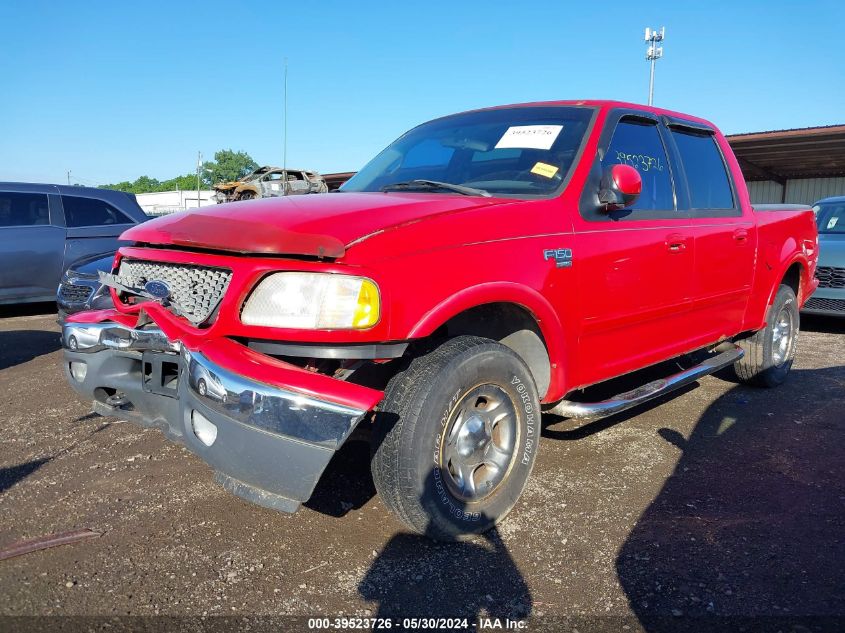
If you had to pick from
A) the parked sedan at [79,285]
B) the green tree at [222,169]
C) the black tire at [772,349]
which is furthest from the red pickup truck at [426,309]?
the green tree at [222,169]

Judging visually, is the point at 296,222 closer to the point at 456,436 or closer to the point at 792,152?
the point at 456,436

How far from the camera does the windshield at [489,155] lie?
10.6 ft

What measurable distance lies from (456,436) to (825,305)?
669 cm

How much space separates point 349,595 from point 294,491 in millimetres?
426

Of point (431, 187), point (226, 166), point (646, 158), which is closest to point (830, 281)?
point (646, 158)

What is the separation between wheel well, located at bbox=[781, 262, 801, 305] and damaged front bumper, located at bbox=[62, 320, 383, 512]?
429 centimetres

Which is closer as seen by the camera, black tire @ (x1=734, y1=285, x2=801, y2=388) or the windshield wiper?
the windshield wiper

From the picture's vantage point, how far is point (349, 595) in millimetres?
2332

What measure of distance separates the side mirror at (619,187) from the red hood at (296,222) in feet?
2.04

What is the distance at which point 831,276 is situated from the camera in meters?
7.54

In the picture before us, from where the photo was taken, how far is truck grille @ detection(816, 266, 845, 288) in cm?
749

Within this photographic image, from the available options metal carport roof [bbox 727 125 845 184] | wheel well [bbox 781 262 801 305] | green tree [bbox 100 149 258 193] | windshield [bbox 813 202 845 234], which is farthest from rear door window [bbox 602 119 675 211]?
green tree [bbox 100 149 258 193]

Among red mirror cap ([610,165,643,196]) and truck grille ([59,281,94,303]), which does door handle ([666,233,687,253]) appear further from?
truck grille ([59,281,94,303])

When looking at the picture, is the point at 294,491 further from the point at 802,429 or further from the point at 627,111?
the point at 802,429
